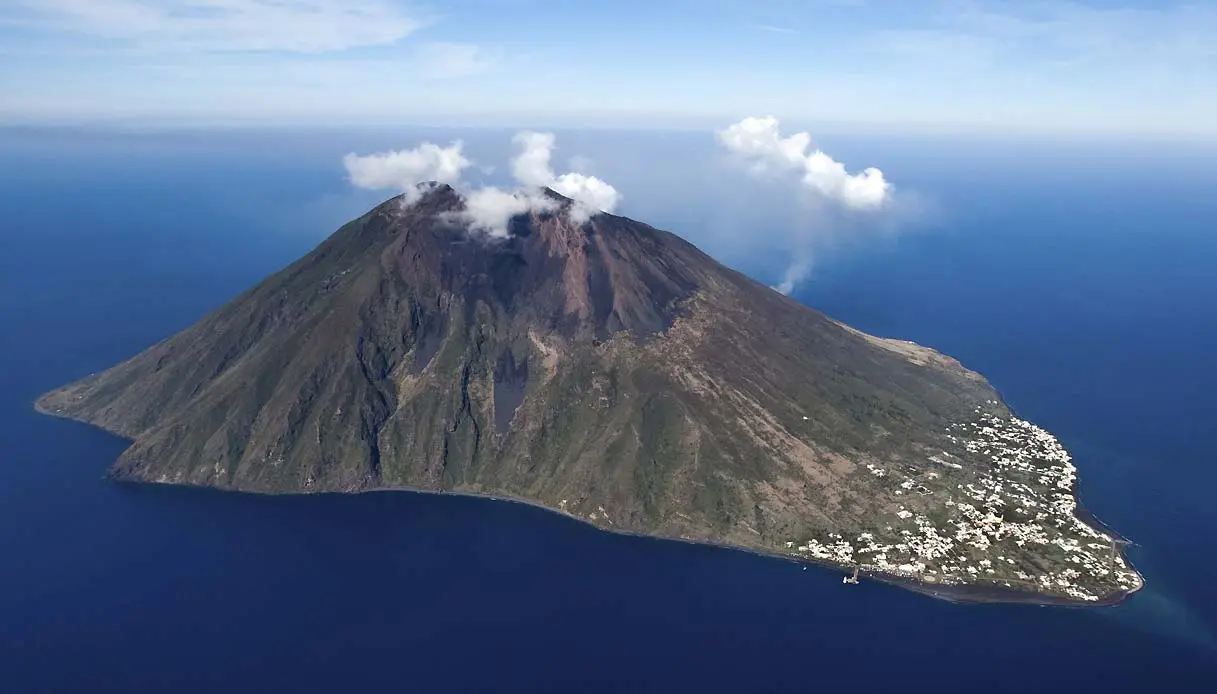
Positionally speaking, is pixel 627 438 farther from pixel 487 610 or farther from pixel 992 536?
pixel 992 536

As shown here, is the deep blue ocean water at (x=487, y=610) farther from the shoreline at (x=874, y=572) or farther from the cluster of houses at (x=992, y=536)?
the cluster of houses at (x=992, y=536)

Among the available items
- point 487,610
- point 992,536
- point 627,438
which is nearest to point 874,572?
point 992,536

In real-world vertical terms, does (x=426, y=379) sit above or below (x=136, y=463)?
above

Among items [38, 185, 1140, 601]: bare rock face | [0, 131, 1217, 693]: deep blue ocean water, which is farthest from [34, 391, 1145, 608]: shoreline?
[0, 131, 1217, 693]: deep blue ocean water

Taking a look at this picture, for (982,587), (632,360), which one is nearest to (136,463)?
(632,360)

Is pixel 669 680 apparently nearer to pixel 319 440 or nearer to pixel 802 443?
pixel 802 443
